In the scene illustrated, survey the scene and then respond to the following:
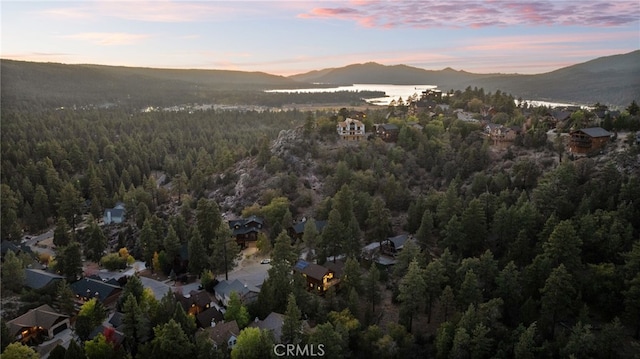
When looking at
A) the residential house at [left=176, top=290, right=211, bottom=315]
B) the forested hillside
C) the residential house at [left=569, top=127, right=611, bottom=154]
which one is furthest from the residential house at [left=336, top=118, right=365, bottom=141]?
the residential house at [left=176, top=290, right=211, bottom=315]

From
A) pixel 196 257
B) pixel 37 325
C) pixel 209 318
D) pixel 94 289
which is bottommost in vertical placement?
pixel 37 325

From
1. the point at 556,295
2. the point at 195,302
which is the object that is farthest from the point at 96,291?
the point at 556,295

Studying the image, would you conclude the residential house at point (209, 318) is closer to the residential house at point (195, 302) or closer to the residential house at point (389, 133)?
the residential house at point (195, 302)

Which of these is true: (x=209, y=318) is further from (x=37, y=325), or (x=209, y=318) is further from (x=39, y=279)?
(x=39, y=279)

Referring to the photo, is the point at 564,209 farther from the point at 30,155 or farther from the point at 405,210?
the point at 30,155

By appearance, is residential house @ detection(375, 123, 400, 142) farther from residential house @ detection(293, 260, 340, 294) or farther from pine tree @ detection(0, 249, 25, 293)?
pine tree @ detection(0, 249, 25, 293)

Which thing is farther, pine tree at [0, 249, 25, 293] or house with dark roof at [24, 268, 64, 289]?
house with dark roof at [24, 268, 64, 289]

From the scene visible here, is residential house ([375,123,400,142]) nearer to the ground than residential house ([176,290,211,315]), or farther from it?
farther from it
